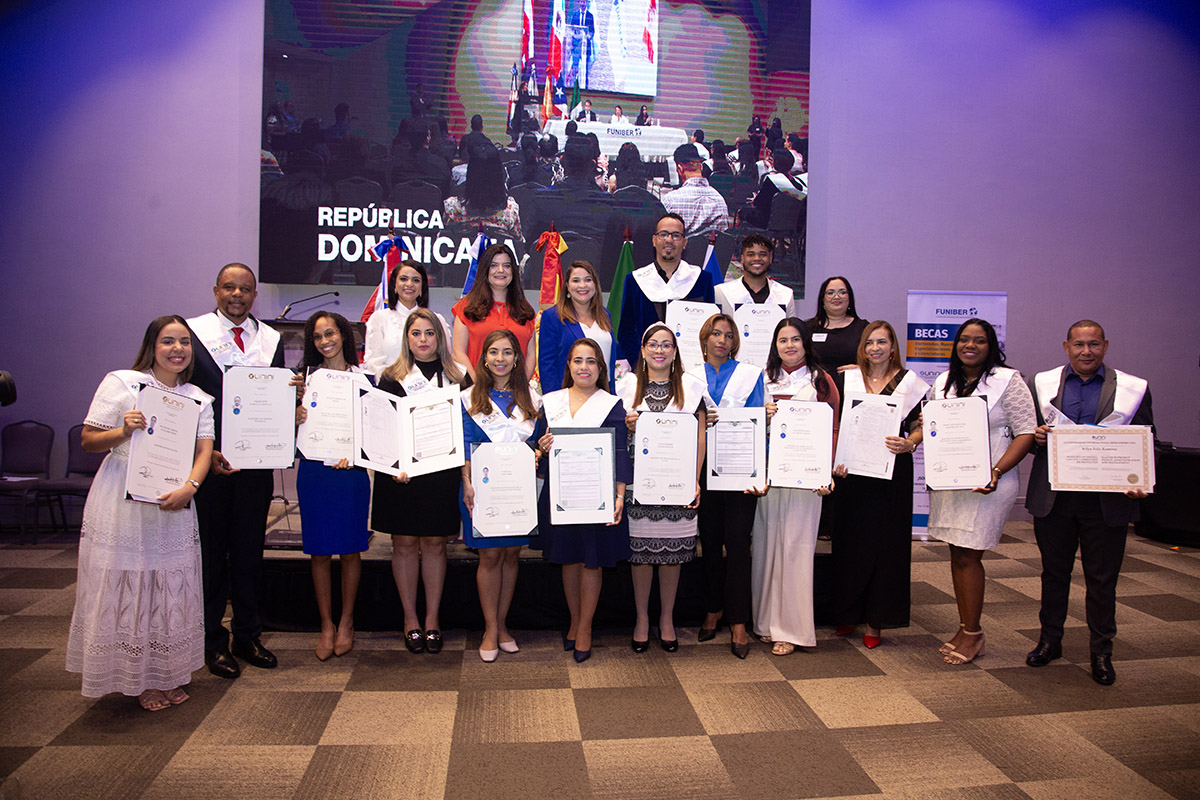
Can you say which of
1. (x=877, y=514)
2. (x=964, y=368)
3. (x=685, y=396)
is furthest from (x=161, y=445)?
(x=964, y=368)

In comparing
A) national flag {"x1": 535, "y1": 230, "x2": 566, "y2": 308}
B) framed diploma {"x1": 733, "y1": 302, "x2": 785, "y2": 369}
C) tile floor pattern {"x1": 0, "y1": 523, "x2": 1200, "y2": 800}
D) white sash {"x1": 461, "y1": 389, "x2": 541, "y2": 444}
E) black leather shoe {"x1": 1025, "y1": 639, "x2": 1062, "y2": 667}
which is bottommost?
tile floor pattern {"x1": 0, "y1": 523, "x2": 1200, "y2": 800}

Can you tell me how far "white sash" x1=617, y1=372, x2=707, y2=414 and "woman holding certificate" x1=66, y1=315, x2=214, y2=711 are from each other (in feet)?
5.96

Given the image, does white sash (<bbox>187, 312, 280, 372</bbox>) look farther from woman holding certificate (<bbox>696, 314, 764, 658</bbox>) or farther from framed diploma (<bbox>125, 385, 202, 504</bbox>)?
woman holding certificate (<bbox>696, 314, 764, 658</bbox>)

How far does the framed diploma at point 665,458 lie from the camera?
3.17 metres

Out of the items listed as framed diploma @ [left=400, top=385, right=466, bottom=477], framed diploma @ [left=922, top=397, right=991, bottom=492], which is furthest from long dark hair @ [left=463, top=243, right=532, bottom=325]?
framed diploma @ [left=922, top=397, right=991, bottom=492]

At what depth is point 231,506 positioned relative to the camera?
10.3ft

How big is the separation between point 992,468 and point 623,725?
2025 millimetres

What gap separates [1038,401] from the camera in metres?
3.30

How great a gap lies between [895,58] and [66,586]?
25.4ft

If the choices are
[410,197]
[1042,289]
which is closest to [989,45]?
[1042,289]

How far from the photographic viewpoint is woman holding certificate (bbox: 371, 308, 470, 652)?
3.22 m

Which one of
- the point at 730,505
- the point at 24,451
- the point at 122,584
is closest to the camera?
the point at 122,584

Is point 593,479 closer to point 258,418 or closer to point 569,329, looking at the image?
point 569,329

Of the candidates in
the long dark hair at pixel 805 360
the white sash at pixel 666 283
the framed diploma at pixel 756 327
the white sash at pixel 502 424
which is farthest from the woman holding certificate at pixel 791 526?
the white sash at pixel 502 424
